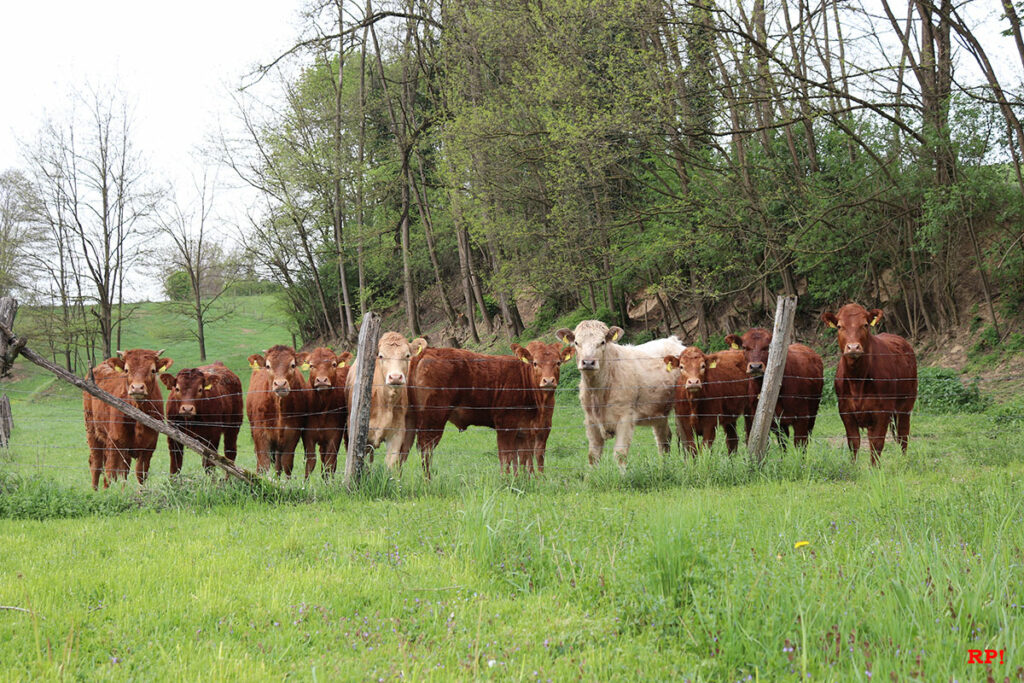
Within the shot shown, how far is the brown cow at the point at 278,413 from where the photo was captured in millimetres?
9008

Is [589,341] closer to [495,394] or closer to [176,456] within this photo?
[495,394]

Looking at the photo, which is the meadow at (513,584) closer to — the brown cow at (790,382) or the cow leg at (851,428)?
the cow leg at (851,428)

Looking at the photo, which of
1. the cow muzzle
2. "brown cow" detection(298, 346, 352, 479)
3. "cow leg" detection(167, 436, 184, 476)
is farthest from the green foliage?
the cow muzzle

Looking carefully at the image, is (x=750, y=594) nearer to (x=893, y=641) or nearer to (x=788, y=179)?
(x=893, y=641)

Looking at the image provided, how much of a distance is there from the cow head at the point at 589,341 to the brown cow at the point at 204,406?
437 centimetres

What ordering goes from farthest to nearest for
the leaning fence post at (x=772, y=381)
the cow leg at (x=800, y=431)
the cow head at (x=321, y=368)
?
1. the cow leg at (x=800, y=431)
2. the cow head at (x=321, y=368)
3. the leaning fence post at (x=772, y=381)

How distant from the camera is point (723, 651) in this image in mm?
3074

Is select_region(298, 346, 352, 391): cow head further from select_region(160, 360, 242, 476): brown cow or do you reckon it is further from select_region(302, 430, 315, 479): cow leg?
select_region(160, 360, 242, 476): brown cow

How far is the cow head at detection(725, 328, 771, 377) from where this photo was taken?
29.3 feet

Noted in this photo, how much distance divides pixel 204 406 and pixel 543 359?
14.6 ft

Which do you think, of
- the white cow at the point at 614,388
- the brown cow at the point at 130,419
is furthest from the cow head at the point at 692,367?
the brown cow at the point at 130,419

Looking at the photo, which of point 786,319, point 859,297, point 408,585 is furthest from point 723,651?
point 859,297

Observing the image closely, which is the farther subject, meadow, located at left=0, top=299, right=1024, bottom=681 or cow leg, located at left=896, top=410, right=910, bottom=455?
cow leg, located at left=896, top=410, right=910, bottom=455

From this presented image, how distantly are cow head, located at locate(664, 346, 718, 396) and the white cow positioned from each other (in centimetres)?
52
